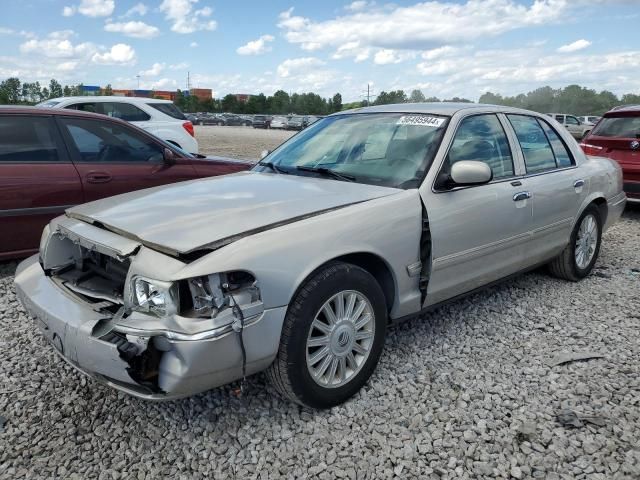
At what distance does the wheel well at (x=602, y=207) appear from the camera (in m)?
4.87

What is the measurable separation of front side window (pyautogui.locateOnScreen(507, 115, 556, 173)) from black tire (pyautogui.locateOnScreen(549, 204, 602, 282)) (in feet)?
2.30

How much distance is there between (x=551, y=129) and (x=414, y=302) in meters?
2.43

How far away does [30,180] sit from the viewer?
452 cm

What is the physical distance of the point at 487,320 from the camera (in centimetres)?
389

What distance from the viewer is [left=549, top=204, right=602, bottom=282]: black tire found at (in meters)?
4.60

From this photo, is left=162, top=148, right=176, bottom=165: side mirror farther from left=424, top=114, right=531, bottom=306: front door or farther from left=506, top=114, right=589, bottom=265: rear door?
left=506, top=114, right=589, bottom=265: rear door

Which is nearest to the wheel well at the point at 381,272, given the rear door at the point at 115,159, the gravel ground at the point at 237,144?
the rear door at the point at 115,159

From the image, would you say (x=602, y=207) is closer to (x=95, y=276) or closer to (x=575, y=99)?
(x=95, y=276)

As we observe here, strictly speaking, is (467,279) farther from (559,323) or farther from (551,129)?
(551,129)

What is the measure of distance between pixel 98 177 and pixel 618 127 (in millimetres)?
7189

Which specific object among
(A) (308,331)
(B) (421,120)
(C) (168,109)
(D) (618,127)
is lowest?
(A) (308,331)

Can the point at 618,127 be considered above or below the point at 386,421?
above

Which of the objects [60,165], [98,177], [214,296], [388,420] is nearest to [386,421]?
[388,420]

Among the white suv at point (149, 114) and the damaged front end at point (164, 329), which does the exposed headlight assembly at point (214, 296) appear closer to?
the damaged front end at point (164, 329)
